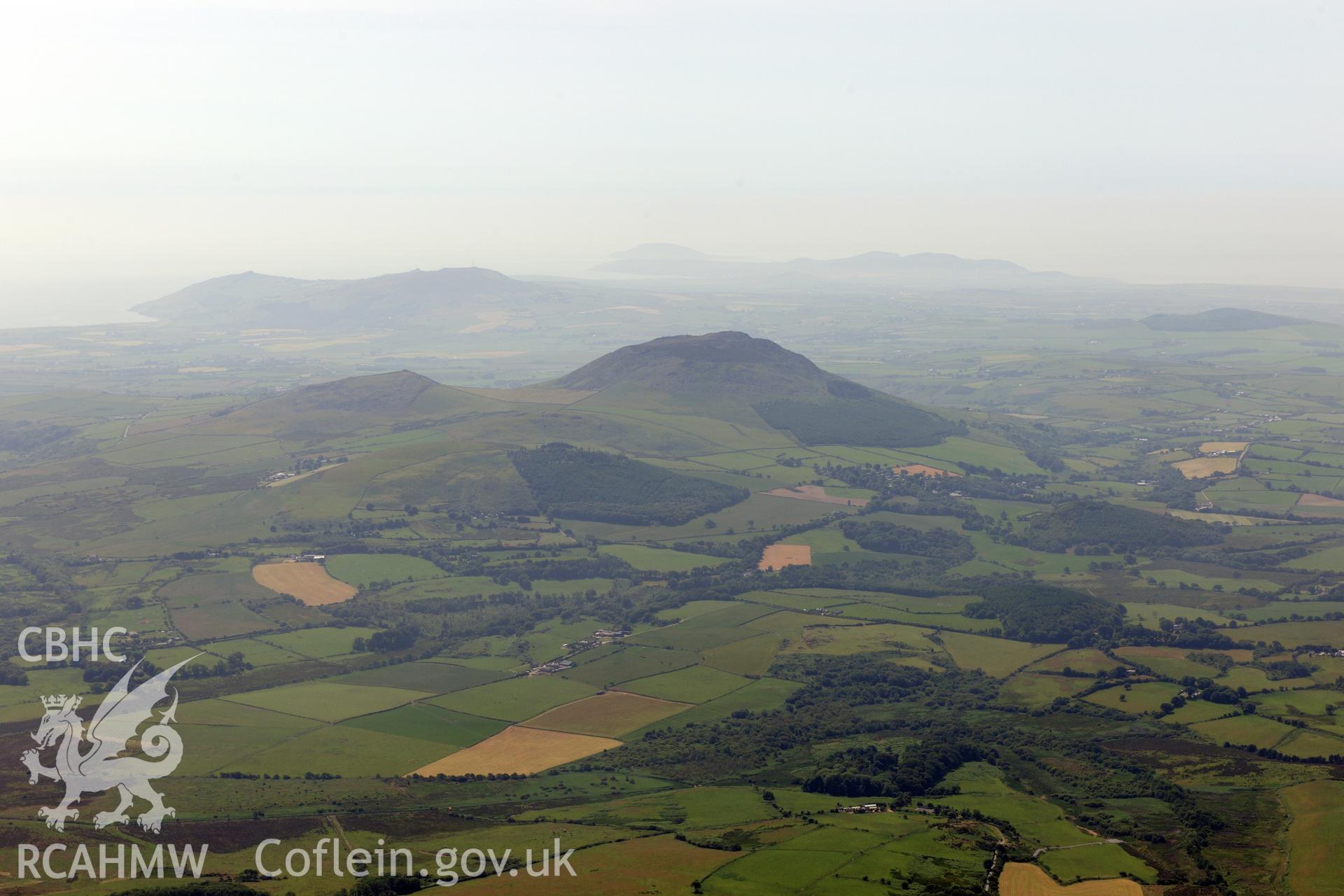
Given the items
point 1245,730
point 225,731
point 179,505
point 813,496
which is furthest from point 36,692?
point 813,496

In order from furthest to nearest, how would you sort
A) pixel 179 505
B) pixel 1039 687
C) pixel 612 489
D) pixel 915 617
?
pixel 612 489
pixel 179 505
pixel 915 617
pixel 1039 687

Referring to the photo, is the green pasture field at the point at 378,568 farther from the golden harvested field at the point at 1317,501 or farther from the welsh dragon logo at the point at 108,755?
the golden harvested field at the point at 1317,501

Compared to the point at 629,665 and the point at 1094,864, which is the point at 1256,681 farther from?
the point at 629,665

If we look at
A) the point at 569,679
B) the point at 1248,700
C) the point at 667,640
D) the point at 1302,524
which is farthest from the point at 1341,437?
the point at 569,679

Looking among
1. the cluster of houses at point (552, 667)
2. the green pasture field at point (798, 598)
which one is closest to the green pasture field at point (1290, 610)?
the green pasture field at point (798, 598)

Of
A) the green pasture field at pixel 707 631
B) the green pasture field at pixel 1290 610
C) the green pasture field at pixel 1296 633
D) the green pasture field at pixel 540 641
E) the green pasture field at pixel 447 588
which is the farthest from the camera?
the green pasture field at pixel 447 588

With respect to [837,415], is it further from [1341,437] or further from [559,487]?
[1341,437]
